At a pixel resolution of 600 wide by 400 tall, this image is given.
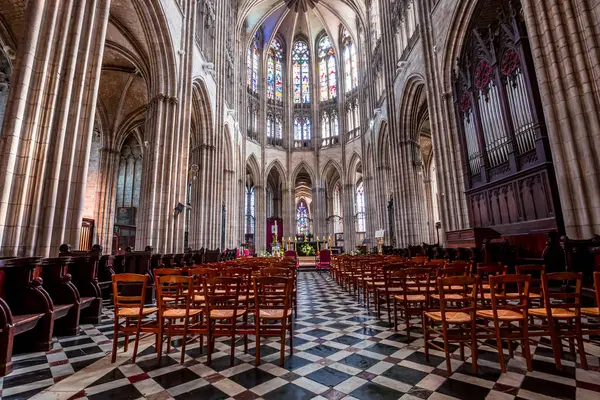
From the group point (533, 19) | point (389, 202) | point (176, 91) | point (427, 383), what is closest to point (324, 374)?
point (427, 383)

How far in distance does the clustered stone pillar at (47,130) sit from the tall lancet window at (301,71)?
968 inches

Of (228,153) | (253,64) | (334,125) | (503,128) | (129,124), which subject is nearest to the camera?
(503,128)

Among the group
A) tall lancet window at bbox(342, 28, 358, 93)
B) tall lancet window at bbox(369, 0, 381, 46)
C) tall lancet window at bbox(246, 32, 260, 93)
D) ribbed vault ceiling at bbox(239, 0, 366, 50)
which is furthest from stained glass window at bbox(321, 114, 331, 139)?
tall lancet window at bbox(369, 0, 381, 46)

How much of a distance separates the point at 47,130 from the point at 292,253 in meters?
13.1

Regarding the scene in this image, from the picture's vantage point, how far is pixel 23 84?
16.2ft

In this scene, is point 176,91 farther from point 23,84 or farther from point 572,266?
point 572,266

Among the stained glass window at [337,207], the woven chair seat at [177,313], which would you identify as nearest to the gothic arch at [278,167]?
the stained glass window at [337,207]

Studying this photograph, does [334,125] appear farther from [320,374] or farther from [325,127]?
[320,374]

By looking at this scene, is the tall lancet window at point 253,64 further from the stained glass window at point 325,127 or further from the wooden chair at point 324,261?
the wooden chair at point 324,261

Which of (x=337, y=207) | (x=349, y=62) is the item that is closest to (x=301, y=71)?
(x=349, y=62)

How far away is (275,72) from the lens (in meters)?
29.2

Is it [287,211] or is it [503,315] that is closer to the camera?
[503,315]

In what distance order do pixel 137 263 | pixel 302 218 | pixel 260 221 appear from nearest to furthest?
pixel 137 263 → pixel 260 221 → pixel 302 218

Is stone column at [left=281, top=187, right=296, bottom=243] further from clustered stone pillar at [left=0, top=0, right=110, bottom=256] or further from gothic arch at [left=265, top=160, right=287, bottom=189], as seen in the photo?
clustered stone pillar at [left=0, top=0, right=110, bottom=256]
